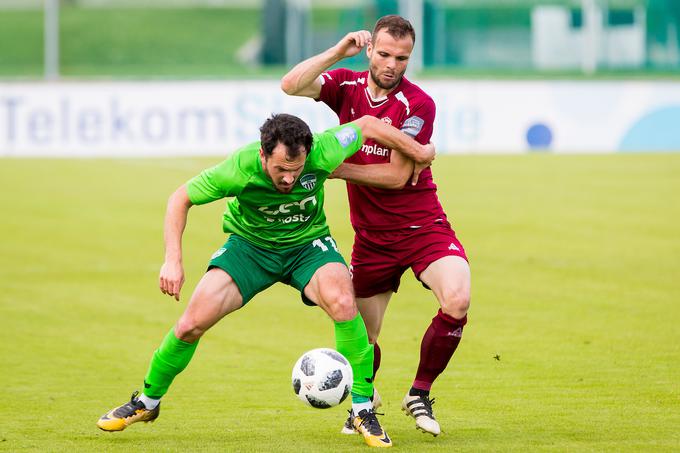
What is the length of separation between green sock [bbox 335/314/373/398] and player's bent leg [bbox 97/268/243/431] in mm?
630

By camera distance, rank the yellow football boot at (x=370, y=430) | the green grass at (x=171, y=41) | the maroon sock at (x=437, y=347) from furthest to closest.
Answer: the green grass at (x=171, y=41) → the maroon sock at (x=437, y=347) → the yellow football boot at (x=370, y=430)

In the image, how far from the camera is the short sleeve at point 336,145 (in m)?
7.36

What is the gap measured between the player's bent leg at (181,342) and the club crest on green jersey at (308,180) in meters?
0.69

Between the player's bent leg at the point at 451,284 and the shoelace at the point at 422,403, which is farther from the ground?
the player's bent leg at the point at 451,284

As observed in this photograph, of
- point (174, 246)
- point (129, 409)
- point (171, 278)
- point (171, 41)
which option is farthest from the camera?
point (171, 41)

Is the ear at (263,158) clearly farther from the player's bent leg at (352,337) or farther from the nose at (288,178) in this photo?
the player's bent leg at (352,337)

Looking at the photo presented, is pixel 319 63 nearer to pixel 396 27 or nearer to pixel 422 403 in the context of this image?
pixel 396 27

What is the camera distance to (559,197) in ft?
71.3

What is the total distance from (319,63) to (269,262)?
4.20 feet

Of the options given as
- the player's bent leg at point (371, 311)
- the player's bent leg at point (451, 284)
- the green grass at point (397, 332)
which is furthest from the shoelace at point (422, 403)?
the player's bent leg at point (371, 311)

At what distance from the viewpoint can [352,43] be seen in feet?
25.9

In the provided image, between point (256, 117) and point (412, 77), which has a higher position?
point (412, 77)

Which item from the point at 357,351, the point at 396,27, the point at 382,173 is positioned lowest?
the point at 357,351

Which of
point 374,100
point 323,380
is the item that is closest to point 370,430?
point 323,380
